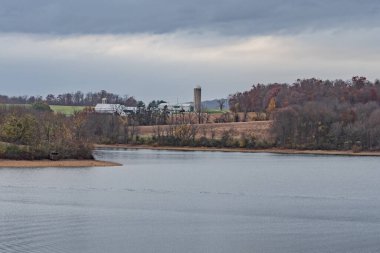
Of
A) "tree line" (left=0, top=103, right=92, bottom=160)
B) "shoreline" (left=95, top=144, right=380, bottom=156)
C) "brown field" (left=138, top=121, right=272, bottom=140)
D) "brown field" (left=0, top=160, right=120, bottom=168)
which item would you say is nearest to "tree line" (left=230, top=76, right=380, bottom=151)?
"shoreline" (left=95, top=144, right=380, bottom=156)

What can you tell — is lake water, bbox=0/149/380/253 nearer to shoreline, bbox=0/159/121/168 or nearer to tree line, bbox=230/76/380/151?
shoreline, bbox=0/159/121/168

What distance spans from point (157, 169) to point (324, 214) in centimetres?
3675

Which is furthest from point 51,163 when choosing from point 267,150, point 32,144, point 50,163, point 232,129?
point 232,129

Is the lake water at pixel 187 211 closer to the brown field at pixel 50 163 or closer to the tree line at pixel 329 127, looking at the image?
the brown field at pixel 50 163

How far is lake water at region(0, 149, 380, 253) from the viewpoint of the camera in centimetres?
3538

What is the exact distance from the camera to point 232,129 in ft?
519

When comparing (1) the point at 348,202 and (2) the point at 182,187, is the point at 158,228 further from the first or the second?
(2) the point at 182,187

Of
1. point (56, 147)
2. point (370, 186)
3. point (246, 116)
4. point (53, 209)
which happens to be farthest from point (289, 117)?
point (53, 209)

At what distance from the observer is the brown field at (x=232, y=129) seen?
15212 centimetres

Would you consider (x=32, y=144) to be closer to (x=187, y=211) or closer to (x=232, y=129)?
(x=187, y=211)

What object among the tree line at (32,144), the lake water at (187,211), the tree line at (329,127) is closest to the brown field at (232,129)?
the tree line at (329,127)

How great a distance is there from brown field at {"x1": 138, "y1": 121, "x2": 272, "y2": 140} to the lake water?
7529 centimetres

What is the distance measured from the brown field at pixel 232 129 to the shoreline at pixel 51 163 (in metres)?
61.8

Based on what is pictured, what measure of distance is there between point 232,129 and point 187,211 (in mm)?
112327
